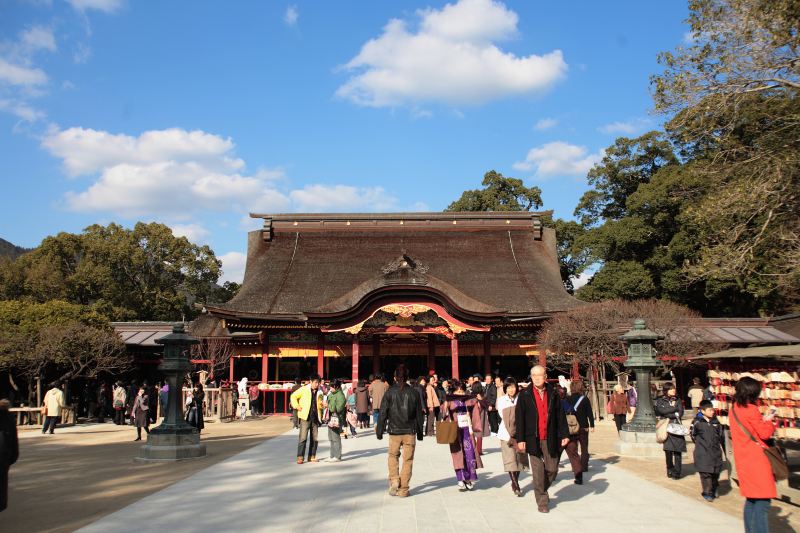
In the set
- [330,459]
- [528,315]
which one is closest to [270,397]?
[528,315]

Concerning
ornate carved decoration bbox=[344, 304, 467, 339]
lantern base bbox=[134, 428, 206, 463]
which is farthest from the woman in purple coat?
ornate carved decoration bbox=[344, 304, 467, 339]

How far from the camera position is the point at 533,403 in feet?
24.0

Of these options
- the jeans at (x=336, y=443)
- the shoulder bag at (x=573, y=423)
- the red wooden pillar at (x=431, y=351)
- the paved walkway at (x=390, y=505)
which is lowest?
the paved walkway at (x=390, y=505)

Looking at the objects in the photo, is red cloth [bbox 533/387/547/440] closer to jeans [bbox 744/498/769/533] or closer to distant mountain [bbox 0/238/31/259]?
jeans [bbox 744/498/769/533]

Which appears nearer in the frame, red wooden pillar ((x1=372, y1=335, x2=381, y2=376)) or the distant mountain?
red wooden pillar ((x1=372, y1=335, x2=381, y2=376))

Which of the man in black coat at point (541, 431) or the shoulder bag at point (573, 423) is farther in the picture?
the shoulder bag at point (573, 423)

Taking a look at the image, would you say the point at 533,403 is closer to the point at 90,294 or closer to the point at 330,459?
the point at 330,459

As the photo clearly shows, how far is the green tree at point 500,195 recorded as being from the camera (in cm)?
4466

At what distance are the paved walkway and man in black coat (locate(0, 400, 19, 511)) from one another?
91 centimetres

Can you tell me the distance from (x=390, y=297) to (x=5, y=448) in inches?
673

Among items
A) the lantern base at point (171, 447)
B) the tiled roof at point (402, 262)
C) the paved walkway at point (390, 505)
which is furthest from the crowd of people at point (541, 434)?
the tiled roof at point (402, 262)

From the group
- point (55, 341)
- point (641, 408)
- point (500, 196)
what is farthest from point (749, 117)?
point (500, 196)

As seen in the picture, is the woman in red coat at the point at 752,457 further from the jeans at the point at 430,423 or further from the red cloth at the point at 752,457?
the jeans at the point at 430,423

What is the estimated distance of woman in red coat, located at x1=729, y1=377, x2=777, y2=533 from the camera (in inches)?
203
